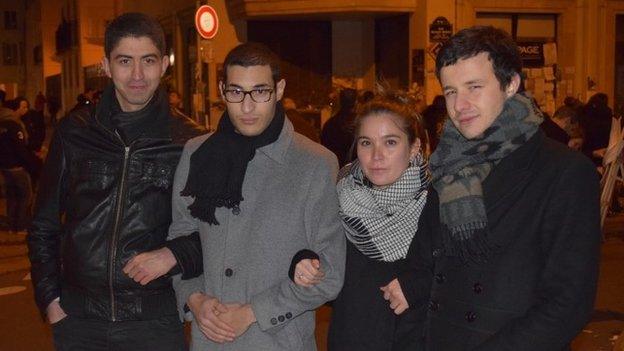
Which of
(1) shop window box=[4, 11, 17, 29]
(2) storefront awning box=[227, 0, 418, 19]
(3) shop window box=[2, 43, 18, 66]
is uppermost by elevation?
(1) shop window box=[4, 11, 17, 29]

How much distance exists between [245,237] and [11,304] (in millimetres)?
5852

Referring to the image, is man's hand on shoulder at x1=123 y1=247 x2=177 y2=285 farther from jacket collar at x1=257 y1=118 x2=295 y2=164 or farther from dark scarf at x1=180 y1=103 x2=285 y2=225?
jacket collar at x1=257 y1=118 x2=295 y2=164

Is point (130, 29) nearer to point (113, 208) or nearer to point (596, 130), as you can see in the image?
point (113, 208)

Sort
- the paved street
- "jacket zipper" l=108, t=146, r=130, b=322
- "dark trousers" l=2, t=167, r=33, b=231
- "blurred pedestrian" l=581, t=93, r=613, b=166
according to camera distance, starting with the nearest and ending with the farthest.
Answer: "jacket zipper" l=108, t=146, r=130, b=322
the paved street
"dark trousers" l=2, t=167, r=33, b=231
"blurred pedestrian" l=581, t=93, r=613, b=166

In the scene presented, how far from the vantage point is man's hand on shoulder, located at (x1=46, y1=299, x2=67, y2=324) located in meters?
3.60

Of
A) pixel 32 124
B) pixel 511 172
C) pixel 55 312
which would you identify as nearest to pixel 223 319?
pixel 55 312

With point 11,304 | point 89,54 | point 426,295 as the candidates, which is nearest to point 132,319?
point 426,295

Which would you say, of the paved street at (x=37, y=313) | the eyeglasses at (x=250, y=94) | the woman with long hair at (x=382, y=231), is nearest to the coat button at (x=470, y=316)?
the woman with long hair at (x=382, y=231)

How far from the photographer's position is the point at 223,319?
3.21 m

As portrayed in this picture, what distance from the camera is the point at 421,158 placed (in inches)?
135

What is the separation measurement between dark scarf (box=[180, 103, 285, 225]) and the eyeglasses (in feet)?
0.36

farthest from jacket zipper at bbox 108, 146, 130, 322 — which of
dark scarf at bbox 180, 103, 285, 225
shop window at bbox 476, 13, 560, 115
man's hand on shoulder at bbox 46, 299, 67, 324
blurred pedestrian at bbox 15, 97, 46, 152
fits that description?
shop window at bbox 476, 13, 560, 115

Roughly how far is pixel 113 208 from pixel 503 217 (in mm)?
1685

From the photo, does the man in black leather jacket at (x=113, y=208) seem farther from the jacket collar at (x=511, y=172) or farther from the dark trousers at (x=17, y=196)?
the dark trousers at (x=17, y=196)
